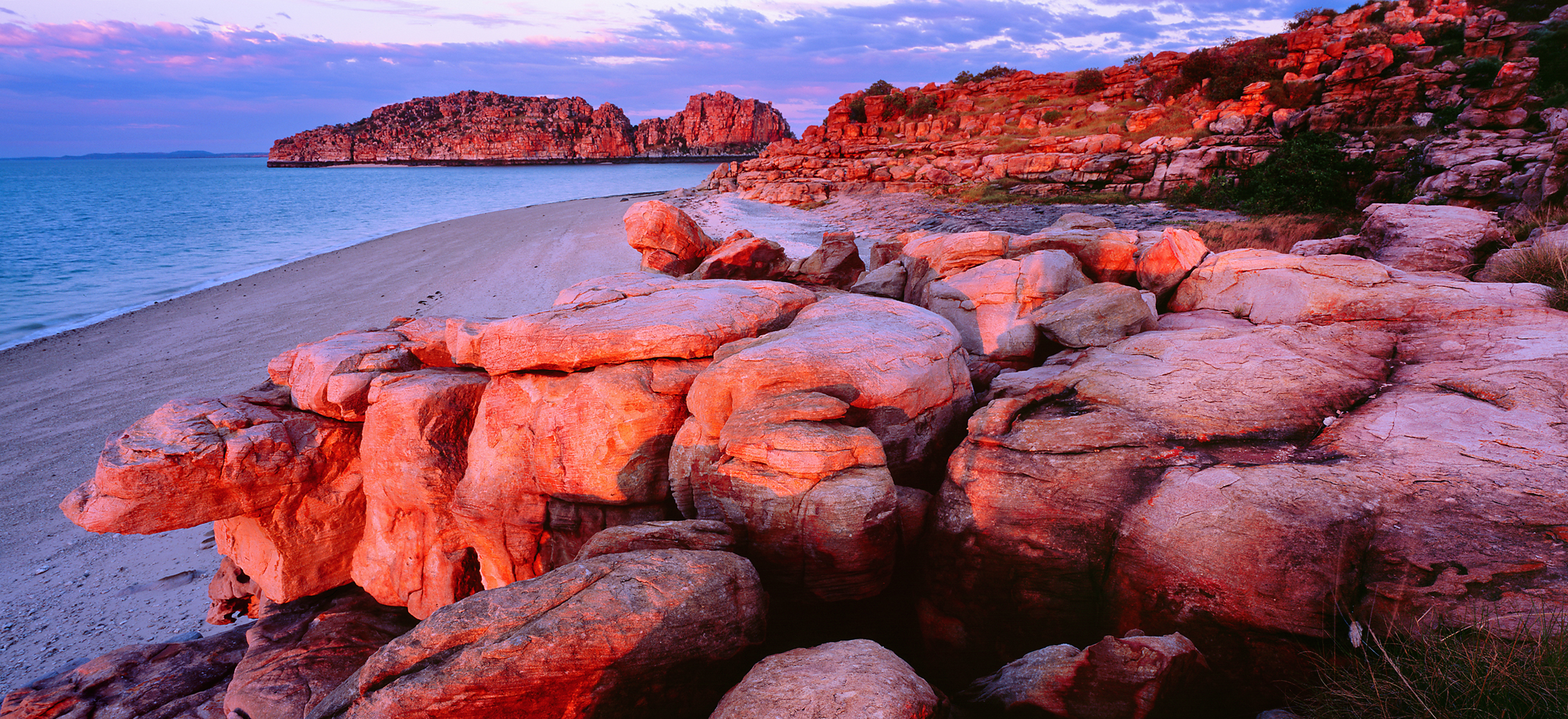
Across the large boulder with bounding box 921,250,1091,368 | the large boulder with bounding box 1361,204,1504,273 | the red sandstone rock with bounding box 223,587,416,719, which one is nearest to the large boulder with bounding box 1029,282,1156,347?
the large boulder with bounding box 921,250,1091,368

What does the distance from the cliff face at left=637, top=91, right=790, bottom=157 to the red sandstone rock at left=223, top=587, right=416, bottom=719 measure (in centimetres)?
11085

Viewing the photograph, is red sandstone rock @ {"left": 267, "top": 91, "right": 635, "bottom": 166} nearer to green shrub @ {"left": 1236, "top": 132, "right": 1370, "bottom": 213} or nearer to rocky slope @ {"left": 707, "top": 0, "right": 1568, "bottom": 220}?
rocky slope @ {"left": 707, "top": 0, "right": 1568, "bottom": 220}

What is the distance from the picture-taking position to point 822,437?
5086 mm

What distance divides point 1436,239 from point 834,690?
1068 cm

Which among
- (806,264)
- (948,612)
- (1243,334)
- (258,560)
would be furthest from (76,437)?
(1243,334)

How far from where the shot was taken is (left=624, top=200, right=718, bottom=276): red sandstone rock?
12367 mm

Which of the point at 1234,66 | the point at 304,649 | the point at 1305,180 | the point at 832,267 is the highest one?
the point at 1234,66

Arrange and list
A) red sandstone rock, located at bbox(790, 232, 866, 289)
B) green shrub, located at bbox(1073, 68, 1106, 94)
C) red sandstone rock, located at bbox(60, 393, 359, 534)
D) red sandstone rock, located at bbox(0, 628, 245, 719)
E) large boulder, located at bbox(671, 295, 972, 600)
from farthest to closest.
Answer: green shrub, located at bbox(1073, 68, 1106, 94) < red sandstone rock, located at bbox(790, 232, 866, 289) < red sandstone rock, located at bbox(60, 393, 359, 534) < red sandstone rock, located at bbox(0, 628, 245, 719) < large boulder, located at bbox(671, 295, 972, 600)

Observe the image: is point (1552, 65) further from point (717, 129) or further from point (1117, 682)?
point (717, 129)

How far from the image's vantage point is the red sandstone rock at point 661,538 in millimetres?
4773

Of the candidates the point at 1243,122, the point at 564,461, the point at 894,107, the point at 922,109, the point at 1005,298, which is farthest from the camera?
the point at 894,107

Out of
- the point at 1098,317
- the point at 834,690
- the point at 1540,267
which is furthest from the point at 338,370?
the point at 1540,267

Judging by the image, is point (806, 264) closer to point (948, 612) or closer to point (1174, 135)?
point (948, 612)

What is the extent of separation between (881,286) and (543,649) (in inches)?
299
